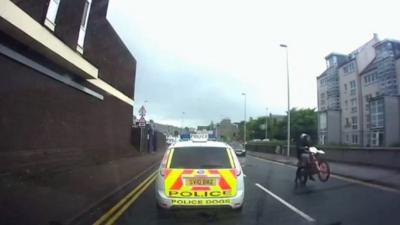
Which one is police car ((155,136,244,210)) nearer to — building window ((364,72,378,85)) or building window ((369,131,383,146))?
building window ((369,131,383,146))

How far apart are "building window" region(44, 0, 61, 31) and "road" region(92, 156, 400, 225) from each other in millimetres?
6792

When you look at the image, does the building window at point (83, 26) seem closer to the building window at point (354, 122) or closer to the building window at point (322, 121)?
the building window at point (354, 122)

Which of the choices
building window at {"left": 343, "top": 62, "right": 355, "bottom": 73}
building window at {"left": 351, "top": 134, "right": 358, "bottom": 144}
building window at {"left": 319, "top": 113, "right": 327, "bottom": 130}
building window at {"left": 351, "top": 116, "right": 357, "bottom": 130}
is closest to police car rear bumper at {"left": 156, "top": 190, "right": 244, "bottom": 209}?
building window at {"left": 351, "top": 134, "right": 358, "bottom": 144}

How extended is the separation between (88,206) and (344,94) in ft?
221

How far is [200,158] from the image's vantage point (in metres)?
9.98

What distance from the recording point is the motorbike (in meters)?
17.0

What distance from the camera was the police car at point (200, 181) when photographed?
945 cm

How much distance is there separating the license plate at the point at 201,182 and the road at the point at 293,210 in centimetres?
54

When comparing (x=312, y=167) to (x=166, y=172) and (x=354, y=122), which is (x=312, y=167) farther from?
(x=354, y=122)

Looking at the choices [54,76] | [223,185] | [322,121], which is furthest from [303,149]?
[322,121]

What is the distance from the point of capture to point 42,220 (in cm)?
902

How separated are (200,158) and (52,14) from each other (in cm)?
1062

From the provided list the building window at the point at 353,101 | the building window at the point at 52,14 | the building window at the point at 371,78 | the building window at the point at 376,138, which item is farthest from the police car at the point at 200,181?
the building window at the point at 353,101

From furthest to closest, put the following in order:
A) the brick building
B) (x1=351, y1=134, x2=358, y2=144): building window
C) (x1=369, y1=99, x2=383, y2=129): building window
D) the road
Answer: (x1=351, y1=134, x2=358, y2=144): building window, (x1=369, y1=99, x2=383, y2=129): building window, the brick building, the road
